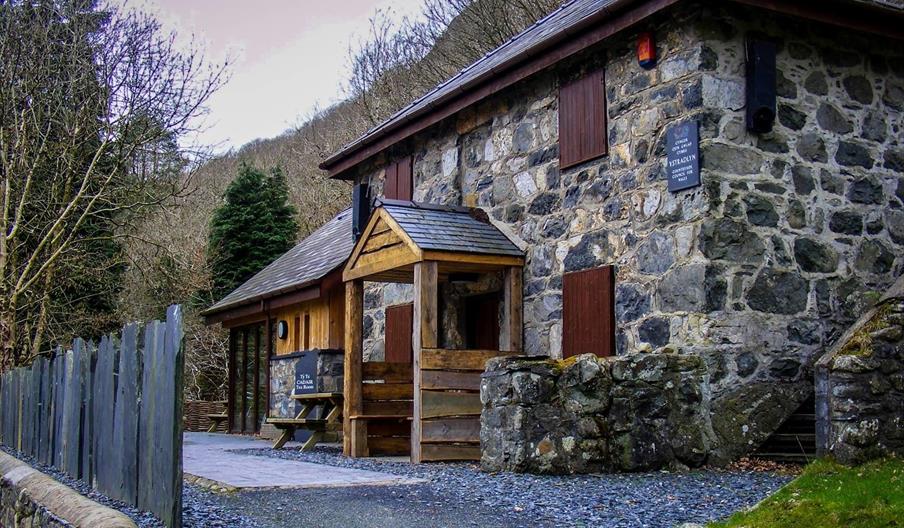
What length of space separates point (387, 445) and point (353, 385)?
86cm

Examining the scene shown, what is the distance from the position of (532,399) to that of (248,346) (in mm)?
12108

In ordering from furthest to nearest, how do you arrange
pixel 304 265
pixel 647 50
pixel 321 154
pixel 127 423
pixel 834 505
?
pixel 321 154, pixel 304 265, pixel 647 50, pixel 127 423, pixel 834 505

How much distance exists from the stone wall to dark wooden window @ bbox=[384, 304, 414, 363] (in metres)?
0.92

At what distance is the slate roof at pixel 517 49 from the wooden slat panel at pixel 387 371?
11.3 ft

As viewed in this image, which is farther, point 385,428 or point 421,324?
point 385,428

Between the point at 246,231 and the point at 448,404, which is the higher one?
the point at 246,231

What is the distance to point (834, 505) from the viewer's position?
216 inches

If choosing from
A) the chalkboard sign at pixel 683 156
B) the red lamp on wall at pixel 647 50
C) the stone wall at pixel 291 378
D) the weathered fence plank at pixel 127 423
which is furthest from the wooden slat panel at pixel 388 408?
the red lamp on wall at pixel 647 50

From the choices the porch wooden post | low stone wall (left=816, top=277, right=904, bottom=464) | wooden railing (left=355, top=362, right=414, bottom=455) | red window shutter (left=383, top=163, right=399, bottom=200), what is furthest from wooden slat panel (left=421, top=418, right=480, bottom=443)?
red window shutter (left=383, top=163, right=399, bottom=200)

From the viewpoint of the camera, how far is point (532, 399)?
28.0 feet

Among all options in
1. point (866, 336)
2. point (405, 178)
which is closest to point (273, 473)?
point (866, 336)

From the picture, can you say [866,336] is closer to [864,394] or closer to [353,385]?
[864,394]

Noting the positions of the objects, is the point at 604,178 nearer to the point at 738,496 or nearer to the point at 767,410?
the point at 767,410

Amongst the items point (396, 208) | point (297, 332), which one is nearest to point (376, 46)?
point (297, 332)
